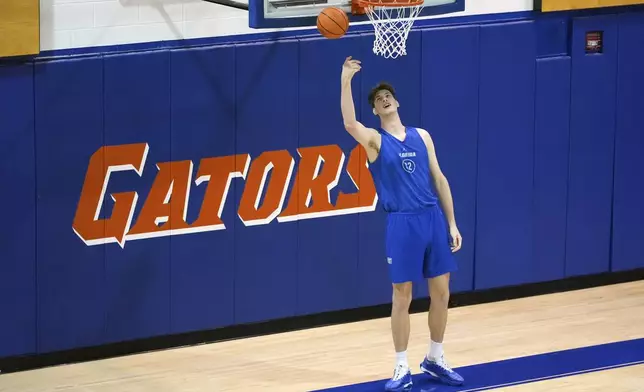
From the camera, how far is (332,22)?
8492 mm

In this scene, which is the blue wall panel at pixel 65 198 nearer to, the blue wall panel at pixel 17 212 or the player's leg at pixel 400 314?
the blue wall panel at pixel 17 212

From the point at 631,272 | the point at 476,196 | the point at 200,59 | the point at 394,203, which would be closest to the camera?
the point at 394,203

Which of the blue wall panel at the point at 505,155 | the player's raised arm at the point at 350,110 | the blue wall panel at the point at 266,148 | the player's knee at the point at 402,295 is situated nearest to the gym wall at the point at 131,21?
the blue wall panel at the point at 266,148

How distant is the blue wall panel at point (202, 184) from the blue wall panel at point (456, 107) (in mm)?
1637

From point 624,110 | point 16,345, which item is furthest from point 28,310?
point 624,110

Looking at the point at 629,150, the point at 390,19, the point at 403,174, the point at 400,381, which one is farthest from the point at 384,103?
the point at 629,150

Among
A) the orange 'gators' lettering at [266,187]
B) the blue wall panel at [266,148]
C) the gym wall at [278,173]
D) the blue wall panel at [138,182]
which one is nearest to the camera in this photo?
the gym wall at [278,173]

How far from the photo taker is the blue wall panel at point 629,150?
11.2 m

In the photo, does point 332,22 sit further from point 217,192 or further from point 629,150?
point 629,150

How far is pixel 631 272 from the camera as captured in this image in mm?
11680

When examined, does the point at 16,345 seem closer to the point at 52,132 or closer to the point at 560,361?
the point at 52,132

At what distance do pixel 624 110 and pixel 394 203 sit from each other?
323 centimetres

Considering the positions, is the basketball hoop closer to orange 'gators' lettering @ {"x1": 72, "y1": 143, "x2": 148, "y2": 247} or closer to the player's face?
the player's face

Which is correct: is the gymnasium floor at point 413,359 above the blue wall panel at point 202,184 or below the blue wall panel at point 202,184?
below
